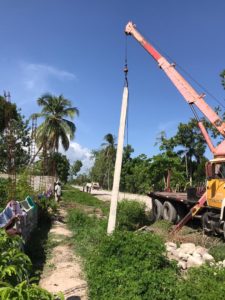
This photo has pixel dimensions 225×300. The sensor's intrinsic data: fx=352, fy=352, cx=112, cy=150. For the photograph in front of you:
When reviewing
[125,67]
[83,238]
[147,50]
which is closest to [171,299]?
[83,238]

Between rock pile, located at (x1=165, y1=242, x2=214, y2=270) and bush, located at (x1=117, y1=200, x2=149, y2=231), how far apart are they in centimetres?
382

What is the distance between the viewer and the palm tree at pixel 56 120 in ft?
121

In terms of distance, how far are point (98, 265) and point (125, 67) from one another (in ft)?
21.1

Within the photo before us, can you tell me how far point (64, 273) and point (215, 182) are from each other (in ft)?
20.7

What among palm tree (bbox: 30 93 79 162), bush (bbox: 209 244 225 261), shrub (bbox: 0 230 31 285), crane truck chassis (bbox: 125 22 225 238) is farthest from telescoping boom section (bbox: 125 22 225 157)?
palm tree (bbox: 30 93 79 162)

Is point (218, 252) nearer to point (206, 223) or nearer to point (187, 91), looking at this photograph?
point (206, 223)

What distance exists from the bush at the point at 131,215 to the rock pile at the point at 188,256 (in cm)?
382

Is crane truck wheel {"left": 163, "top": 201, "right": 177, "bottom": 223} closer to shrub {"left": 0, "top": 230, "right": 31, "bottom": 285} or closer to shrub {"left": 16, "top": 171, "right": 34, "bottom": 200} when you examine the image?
Answer: shrub {"left": 16, "top": 171, "right": 34, "bottom": 200}

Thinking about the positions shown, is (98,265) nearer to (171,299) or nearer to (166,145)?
(171,299)

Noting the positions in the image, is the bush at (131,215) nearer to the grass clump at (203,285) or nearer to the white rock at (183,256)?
the white rock at (183,256)

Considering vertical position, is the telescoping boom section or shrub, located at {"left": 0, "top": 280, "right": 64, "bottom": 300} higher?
the telescoping boom section

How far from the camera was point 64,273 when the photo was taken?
732 centimetres

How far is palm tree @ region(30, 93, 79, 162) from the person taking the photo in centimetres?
3697

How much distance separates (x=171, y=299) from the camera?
17.7 ft
